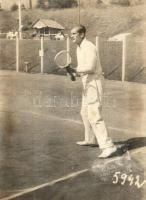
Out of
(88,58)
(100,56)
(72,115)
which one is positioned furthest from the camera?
(100,56)

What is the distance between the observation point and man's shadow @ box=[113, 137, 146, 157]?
14.4 ft

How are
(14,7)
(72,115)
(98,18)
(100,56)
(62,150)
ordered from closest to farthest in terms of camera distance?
(62,150)
(98,18)
(14,7)
(72,115)
(100,56)

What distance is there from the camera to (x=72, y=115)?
506cm

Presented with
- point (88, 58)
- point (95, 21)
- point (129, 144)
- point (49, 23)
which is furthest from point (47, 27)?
point (129, 144)

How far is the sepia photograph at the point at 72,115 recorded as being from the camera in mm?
4121

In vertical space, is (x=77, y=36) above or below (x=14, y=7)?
below

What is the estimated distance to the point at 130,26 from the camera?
4.57 metres

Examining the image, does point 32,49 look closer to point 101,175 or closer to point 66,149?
point 66,149

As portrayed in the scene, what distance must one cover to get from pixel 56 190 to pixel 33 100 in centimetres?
138

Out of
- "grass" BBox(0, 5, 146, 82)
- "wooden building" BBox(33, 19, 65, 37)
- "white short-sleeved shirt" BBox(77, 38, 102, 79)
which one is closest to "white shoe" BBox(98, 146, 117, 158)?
"white short-sleeved shirt" BBox(77, 38, 102, 79)

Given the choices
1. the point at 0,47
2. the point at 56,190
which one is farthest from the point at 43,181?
the point at 0,47

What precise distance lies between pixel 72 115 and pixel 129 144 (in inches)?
28.2

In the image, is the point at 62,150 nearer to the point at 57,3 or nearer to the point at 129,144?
the point at 129,144

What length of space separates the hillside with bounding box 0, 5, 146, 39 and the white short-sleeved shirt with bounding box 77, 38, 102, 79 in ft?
1.07
